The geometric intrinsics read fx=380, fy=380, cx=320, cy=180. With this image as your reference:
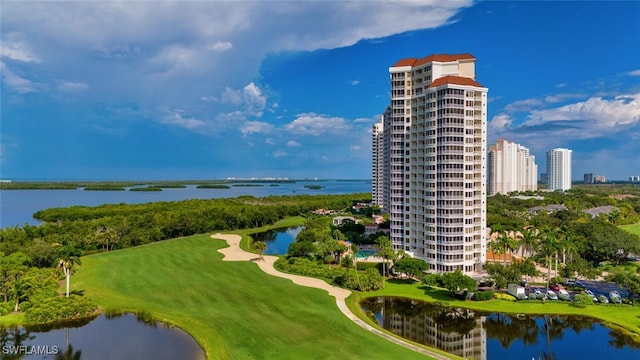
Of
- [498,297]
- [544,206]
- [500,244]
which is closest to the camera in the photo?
[498,297]

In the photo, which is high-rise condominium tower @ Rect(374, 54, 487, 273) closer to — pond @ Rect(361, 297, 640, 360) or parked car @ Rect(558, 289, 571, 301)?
parked car @ Rect(558, 289, 571, 301)

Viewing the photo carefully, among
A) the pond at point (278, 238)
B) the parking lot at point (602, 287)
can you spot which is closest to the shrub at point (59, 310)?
the pond at point (278, 238)

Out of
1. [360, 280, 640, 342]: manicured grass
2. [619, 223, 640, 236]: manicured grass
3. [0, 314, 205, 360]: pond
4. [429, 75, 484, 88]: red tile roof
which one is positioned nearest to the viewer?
[0, 314, 205, 360]: pond

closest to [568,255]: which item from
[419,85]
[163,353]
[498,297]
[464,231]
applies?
[464,231]

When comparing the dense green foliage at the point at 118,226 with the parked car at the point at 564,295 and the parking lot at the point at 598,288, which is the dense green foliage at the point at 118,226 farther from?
the parked car at the point at 564,295

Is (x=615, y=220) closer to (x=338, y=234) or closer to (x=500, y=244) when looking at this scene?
(x=500, y=244)

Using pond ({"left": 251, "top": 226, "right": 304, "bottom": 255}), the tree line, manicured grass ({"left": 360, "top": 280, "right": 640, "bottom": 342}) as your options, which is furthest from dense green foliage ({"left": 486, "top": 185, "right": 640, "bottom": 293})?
the tree line
